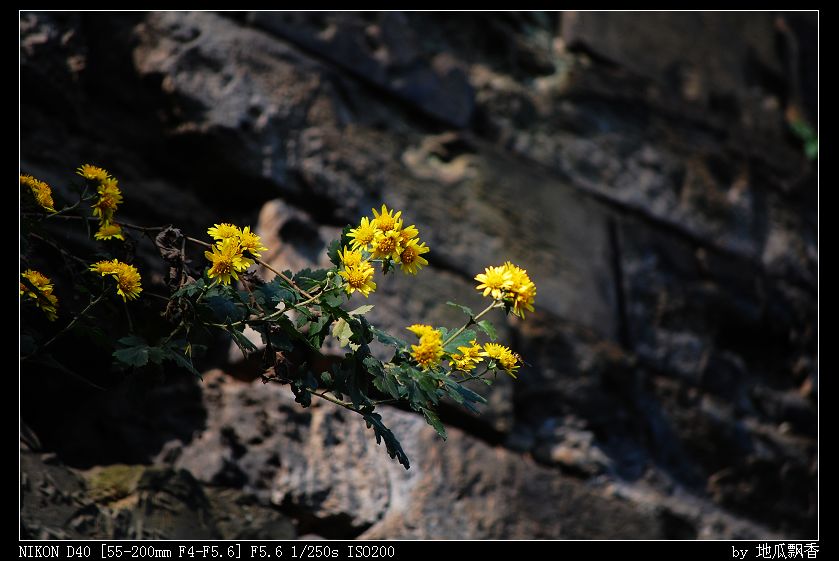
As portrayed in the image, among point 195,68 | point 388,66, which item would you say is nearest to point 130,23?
point 195,68

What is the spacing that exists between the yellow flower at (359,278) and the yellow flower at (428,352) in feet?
0.43

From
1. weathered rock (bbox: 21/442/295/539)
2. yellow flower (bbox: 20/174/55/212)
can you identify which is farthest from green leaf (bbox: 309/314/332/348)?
weathered rock (bbox: 21/442/295/539)

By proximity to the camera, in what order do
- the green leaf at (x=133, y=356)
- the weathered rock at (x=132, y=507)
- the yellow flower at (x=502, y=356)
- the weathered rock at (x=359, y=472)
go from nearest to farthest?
1. the green leaf at (x=133, y=356)
2. the yellow flower at (x=502, y=356)
3. the weathered rock at (x=132, y=507)
4. the weathered rock at (x=359, y=472)

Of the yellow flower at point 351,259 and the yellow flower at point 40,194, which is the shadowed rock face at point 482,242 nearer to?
the yellow flower at point 40,194

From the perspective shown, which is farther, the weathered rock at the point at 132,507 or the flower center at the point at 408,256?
the weathered rock at the point at 132,507

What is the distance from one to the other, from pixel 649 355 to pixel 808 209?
1124 millimetres

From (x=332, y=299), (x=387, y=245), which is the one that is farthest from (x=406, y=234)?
(x=332, y=299)

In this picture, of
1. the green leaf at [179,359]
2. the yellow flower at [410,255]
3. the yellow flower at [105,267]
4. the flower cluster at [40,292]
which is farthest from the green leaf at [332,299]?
the flower cluster at [40,292]

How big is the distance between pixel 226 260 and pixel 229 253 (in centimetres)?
1

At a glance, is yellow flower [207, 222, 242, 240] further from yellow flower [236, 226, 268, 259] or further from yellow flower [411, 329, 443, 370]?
yellow flower [411, 329, 443, 370]

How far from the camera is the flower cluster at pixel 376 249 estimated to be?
161 cm

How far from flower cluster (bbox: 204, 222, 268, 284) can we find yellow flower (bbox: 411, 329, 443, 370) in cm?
32
